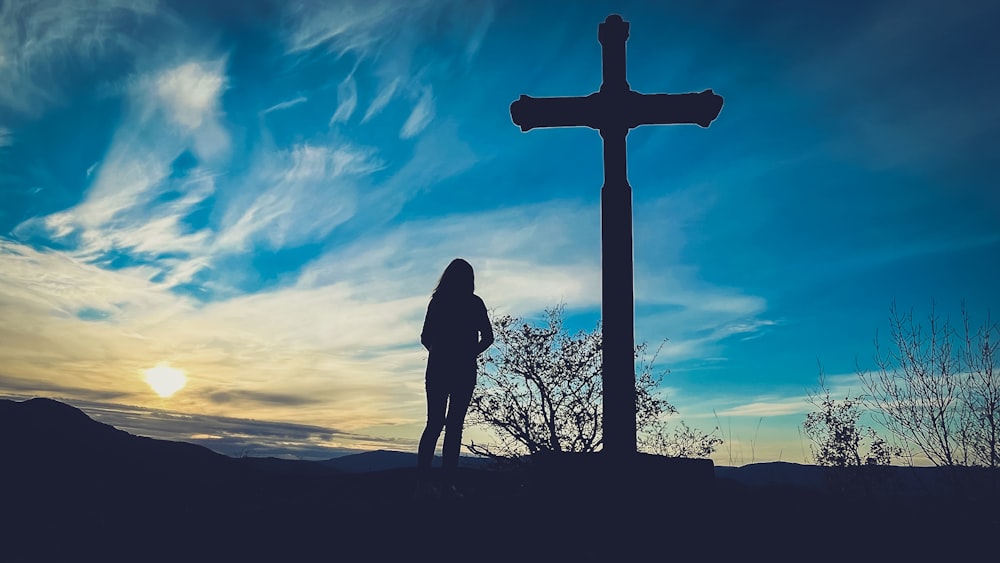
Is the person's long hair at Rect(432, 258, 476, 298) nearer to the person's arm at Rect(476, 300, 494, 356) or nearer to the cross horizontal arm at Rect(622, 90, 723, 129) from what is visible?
the person's arm at Rect(476, 300, 494, 356)

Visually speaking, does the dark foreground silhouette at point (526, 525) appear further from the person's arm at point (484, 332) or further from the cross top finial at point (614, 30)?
the cross top finial at point (614, 30)

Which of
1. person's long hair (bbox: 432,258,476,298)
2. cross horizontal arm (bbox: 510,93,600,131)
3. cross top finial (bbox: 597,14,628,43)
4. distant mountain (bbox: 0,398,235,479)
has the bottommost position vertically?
distant mountain (bbox: 0,398,235,479)

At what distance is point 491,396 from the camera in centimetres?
1595

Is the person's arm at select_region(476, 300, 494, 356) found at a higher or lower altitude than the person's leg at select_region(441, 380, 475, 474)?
higher

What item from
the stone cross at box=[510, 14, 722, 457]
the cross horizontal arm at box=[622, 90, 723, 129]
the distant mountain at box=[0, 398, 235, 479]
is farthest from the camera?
the distant mountain at box=[0, 398, 235, 479]

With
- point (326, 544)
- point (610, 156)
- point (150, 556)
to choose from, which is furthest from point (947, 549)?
point (150, 556)

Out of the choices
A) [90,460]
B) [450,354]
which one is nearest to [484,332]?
[450,354]

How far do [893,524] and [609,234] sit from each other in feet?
13.0

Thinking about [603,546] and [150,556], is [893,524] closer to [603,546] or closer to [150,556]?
[603,546]

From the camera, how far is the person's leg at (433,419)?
7.34 meters

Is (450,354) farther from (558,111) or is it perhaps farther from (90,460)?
(90,460)

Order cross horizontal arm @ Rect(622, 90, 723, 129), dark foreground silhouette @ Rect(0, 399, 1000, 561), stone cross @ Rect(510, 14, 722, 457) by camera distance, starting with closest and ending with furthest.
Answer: dark foreground silhouette @ Rect(0, 399, 1000, 561), stone cross @ Rect(510, 14, 722, 457), cross horizontal arm @ Rect(622, 90, 723, 129)

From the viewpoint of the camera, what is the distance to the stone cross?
6.84 meters

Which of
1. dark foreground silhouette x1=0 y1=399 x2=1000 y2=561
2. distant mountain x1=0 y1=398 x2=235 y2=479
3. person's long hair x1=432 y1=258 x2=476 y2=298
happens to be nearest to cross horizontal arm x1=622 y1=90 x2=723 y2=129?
person's long hair x1=432 y1=258 x2=476 y2=298
